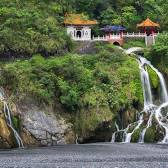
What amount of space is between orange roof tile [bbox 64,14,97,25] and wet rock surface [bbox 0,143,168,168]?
2743 cm

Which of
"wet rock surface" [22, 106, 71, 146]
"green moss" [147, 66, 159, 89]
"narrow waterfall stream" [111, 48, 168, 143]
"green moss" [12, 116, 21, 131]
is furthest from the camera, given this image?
"green moss" [147, 66, 159, 89]

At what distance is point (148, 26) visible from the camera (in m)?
85.7

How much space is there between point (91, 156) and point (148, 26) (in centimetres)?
3788

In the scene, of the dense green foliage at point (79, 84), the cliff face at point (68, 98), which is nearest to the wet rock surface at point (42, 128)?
the cliff face at point (68, 98)

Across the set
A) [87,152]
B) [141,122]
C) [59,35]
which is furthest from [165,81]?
[87,152]


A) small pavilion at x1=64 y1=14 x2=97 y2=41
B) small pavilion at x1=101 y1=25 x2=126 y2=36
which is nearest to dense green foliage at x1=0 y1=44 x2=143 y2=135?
small pavilion at x1=64 y1=14 x2=97 y2=41

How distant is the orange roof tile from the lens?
8458 centimetres

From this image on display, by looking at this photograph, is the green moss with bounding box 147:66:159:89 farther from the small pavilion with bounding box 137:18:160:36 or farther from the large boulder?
the large boulder

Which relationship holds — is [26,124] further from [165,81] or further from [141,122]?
[165,81]

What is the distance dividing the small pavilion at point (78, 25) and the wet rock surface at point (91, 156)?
1065 inches

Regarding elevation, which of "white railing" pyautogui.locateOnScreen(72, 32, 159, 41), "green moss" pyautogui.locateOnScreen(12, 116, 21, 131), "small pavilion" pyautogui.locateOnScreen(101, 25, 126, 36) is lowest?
"green moss" pyautogui.locateOnScreen(12, 116, 21, 131)

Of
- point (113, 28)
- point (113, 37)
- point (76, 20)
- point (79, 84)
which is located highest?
point (76, 20)

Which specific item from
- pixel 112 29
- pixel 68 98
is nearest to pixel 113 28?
pixel 112 29

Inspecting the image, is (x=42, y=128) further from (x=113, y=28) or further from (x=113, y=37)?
(x=113, y=28)
